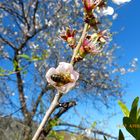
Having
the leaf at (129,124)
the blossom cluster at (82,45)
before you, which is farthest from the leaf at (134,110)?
the blossom cluster at (82,45)

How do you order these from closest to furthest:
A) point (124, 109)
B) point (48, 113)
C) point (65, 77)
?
1. point (48, 113)
2. point (65, 77)
3. point (124, 109)

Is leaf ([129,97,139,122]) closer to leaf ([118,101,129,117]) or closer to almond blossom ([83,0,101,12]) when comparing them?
leaf ([118,101,129,117])

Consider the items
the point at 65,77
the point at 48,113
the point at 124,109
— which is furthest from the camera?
the point at 124,109

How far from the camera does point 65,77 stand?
1099 millimetres

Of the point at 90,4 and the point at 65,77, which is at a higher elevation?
the point at 90,4

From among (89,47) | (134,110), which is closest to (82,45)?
(89,47)

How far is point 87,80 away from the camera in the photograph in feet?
47.4

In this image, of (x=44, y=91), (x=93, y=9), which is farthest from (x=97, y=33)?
→ (x=44, y=91)

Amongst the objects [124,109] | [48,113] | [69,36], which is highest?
[69,36]

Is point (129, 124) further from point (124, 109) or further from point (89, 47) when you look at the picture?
point (89, 47)

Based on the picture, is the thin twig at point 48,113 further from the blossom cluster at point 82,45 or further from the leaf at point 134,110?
the leaf at point 134,110

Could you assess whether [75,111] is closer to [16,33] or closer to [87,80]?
[87,80]

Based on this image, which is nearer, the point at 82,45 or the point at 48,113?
the point at 48,113

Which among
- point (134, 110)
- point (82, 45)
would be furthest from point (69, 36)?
point (134, 110)
